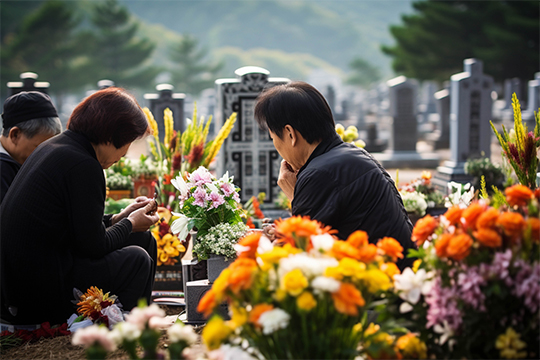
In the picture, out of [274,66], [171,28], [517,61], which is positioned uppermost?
[171,28]

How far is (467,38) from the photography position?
A: 26734 mm

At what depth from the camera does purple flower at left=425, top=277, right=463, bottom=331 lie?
1.81 metres

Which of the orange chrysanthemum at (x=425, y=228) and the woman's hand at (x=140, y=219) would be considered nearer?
the orange chrysanthemum at (x=425, y=228)

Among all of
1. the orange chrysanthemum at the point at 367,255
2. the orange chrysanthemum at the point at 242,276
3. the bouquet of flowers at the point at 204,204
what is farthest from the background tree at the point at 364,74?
the orange chrysanthemum at the point at 242,276

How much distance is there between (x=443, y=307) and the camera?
1.83 metres

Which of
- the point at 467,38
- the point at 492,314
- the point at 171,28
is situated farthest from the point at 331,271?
the point at 171,28

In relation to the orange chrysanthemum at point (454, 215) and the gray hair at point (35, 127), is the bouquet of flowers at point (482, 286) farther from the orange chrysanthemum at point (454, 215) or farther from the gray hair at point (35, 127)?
the gray hair at point (35, 127)

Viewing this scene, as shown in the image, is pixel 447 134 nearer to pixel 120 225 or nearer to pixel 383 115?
pixel 383 115

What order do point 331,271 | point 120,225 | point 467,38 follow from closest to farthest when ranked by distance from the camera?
point 331,271
point 120,225
point 467,38

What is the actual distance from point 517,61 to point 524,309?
25.1 m

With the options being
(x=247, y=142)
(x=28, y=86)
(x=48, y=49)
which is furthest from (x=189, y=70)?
(x=247, y=142)

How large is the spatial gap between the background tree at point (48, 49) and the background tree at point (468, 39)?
21.2 meters

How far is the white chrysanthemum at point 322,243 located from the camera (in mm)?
1857

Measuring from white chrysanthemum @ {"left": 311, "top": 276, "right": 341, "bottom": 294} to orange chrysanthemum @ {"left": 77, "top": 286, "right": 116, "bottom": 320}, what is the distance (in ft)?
5.49
